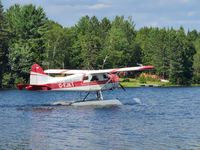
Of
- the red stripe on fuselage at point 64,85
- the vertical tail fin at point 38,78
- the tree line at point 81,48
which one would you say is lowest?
the red stripe on fuselage at point 64,85

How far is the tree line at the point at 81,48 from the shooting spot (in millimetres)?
86750

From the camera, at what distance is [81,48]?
10638 centimetres

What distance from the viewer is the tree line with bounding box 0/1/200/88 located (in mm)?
86750

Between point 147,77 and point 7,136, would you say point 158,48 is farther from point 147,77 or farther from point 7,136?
point 7,136

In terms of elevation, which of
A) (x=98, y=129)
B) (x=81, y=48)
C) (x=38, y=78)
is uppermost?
(x=81, y=48)

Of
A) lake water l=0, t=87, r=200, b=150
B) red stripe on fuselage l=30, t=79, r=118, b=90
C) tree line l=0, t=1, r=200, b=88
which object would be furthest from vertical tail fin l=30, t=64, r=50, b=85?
tree line l=0, t=1, r=200, b=88

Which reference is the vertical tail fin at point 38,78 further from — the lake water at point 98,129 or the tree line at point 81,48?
the tree line at point 81,48

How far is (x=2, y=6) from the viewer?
93.6 m

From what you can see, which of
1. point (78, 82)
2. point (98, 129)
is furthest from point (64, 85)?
point (98, 129)

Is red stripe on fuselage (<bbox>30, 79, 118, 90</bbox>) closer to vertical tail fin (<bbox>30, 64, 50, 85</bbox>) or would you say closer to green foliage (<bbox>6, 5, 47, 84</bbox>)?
vertical tail fin (<bbox>30, 64, 50, 85</bbox>)

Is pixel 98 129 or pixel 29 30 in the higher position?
pixel 29 30

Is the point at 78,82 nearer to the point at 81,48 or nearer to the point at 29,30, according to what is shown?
the point at 29,30

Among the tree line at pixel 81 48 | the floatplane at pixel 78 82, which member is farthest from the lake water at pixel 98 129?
the tree line at pixel 81 48

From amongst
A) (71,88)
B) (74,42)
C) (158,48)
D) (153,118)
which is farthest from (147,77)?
(153,118)
